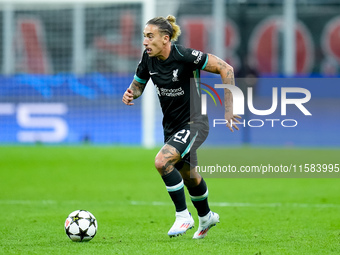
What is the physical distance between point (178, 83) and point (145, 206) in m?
3.45

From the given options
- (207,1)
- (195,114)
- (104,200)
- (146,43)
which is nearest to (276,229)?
(195,114)

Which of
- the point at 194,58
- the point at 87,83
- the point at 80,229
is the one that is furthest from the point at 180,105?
the point at 87,83

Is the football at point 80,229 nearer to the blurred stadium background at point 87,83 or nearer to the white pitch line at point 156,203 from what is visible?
the white pitch line at point 156,203

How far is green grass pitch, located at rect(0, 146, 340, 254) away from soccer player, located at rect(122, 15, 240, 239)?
451mm

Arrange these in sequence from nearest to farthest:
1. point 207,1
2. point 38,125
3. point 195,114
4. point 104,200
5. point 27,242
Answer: point 27,242 < point 195,114 < point 104,200 < point 38,125 < point 207,1

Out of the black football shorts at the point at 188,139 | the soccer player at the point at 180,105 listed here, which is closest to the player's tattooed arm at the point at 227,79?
the soccer player at the point at 180,105

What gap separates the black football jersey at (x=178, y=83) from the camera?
752 cm

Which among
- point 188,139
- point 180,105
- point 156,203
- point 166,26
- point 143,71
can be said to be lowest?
point 156,203

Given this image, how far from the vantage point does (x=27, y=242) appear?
7180 millimetres

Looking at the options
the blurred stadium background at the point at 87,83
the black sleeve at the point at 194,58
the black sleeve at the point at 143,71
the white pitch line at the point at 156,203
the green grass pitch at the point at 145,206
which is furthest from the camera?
the blurred stadium background at the point at 87,83

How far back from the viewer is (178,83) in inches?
297

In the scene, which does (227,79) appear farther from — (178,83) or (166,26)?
(166,26)

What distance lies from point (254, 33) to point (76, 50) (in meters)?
8.83

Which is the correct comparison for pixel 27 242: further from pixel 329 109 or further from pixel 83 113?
pixel 329 109
